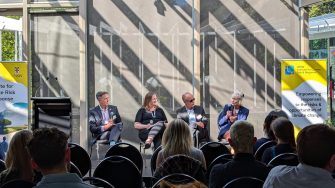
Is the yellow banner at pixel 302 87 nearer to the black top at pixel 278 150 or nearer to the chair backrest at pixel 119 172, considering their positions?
the black top at pixel 278 150

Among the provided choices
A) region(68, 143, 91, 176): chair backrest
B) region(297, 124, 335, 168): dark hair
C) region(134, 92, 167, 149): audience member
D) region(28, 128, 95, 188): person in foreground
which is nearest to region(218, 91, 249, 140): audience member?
region(134, 92, 167, 149): audience member

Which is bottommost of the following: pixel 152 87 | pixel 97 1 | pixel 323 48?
pixel 152 87

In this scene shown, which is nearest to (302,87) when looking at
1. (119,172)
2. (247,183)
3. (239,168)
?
(119,172)

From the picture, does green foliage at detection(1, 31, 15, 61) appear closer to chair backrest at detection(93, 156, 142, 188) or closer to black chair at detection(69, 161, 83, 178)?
chair backrest at detection(93, 156, 142, 188)

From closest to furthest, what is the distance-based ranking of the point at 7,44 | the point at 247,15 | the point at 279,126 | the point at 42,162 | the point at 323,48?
the point at 42,162, the point at 279,126, the point at 247,15, the point at 323,48, the point at 7,44

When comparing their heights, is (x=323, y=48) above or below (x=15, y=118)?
above

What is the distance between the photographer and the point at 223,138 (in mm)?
10445

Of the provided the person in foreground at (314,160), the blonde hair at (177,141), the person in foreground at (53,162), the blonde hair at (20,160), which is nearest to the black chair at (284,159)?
the blonde hair at (177,141)

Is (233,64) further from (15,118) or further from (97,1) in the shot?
(15,118)

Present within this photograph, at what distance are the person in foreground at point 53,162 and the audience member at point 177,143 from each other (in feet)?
9.29

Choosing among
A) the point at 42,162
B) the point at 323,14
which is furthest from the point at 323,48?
the point at 42,162

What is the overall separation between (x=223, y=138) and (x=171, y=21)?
2.60 m

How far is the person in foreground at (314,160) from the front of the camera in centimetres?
291

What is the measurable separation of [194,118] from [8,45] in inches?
216
